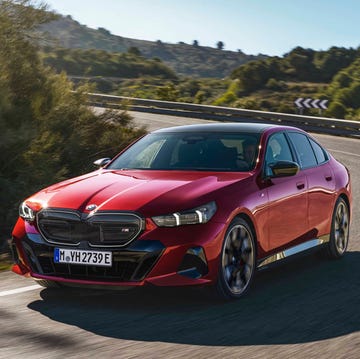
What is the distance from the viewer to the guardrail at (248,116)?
31.2 m

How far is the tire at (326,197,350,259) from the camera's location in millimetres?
8602

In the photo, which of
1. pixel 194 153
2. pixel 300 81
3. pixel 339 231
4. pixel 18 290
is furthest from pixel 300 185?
pixel 300 81

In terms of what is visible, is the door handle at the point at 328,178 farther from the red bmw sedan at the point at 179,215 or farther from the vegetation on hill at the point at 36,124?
the vegetation on hill at the point at 36,124

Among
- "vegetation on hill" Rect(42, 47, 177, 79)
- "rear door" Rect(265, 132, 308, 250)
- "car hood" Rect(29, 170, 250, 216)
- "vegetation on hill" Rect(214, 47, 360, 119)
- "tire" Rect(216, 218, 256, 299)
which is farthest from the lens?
"vegetation on hill" Rect(42, 47, 177, 79)

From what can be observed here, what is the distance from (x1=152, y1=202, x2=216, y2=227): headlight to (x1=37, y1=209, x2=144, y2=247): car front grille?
156mm

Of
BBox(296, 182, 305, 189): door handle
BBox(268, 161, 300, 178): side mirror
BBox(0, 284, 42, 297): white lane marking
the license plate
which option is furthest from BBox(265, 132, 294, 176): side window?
BBox(0, 284, 42, 297): white lane marking

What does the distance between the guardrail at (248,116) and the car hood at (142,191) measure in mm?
18517

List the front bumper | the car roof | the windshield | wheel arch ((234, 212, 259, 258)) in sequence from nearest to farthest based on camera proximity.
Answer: the front bumper → wheel arch ((234, 212, 259, 258)) → the windshield → the car roof

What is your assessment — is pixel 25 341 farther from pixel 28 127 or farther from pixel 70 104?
pixel 70 104

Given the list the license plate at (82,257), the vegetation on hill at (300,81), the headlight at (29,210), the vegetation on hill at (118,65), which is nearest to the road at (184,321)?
the license plate at (82,257)

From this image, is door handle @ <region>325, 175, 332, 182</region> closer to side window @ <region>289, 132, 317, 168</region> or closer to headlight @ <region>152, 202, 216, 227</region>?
side window @ <region>289, 132, 317, 168</region>

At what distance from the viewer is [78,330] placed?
17.7ft

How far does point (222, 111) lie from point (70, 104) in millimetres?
22209

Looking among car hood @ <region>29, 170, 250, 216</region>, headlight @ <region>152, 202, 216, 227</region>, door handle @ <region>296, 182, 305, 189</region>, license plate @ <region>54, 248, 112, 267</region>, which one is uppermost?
car hood @ <region>29, 170, 250, 216</region>
